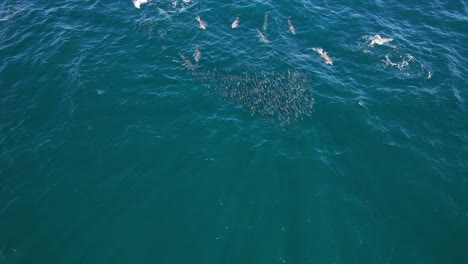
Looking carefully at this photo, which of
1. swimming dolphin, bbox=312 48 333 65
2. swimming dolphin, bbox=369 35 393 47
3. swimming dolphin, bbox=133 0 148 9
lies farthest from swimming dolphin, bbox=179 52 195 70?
swimming dolphin, bbox=369 35 393 47

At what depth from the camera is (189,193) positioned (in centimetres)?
3002

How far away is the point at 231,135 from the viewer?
A: 34969mm

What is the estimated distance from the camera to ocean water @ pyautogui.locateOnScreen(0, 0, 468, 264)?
88.7 ft

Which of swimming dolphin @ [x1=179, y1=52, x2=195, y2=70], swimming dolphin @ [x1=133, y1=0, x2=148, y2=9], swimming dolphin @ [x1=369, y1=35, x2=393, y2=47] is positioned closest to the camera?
swimming dolphin @ [x1=179, y1=52, x2=195, y2=70]

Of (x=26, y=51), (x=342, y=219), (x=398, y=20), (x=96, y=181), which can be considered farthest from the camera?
(x=398, y=20)

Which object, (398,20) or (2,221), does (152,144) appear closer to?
(2,221)

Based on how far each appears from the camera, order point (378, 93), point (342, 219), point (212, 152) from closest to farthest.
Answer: point (342, 219), point (212, 152), point (378, 93)

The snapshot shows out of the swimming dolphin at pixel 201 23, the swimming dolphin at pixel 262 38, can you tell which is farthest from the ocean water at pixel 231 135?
the swimming dolphin at pixel 201 23

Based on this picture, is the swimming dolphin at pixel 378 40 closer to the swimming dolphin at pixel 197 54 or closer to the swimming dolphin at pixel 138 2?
the swimming dolphin at pixel 197 54

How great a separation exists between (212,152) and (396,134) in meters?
20.7

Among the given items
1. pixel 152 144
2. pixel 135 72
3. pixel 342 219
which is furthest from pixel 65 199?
pixel 342 219

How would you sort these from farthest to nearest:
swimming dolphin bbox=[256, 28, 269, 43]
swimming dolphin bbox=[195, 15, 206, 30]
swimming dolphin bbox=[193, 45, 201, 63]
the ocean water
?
1. swimming dolphin bbox=[195, 15, 206, 30]
2. swimming dolphin bbox=[256, 28, 269, 43]
3. swimming dolphin bbox=[193, 45, 201, 63]
4. the ocean water

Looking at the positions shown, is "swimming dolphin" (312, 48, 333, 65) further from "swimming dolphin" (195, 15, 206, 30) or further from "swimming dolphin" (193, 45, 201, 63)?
"swimming dolphin" (195, 15, 206, 30)

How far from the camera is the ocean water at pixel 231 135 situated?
27.0 metres
